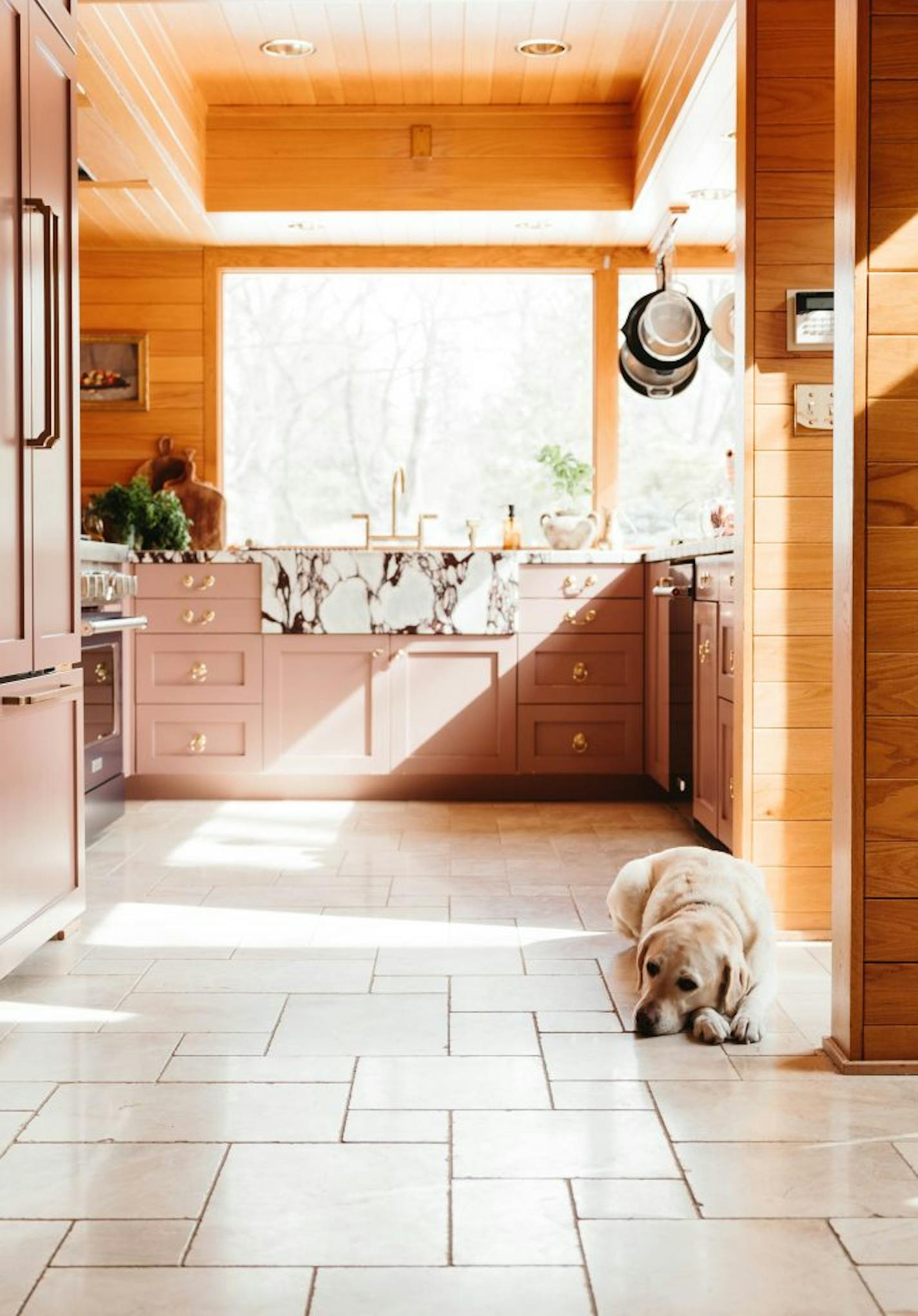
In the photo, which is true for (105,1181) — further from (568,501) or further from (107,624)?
(568,501)

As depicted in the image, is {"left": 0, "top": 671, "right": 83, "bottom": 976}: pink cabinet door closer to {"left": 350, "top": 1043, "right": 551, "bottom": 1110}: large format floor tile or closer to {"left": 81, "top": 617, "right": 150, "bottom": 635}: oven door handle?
{"left": 350, "top": 1043, "right": 551, "bottom": 1110}: large format floor tile

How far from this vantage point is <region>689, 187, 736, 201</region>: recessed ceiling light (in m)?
5.10

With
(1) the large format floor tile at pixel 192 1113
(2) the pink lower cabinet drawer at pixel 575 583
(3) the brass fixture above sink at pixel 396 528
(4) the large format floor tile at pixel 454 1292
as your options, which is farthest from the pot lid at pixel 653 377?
(4) the large format floor tile at pixel 454 1292

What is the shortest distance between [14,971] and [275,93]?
12.2 ft

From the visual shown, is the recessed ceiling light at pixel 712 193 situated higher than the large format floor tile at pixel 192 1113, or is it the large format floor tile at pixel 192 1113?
the recessed ceiling light at pixel 712 193

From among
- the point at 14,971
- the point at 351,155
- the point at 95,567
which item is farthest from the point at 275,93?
the point at 14,971

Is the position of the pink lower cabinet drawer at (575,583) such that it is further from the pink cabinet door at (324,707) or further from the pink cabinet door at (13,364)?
the pink cabinet door at (13,364)

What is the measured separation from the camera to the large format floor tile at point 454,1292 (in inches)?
57.0

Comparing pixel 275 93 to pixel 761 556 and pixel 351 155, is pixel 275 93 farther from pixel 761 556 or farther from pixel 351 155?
pixel 761 556

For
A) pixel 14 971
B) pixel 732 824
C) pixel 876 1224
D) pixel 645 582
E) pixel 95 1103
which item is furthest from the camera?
pixel 645 582

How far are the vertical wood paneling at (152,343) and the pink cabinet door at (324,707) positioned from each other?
1.26 m

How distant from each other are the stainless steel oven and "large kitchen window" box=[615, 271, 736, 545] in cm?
228

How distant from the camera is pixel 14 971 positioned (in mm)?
2855

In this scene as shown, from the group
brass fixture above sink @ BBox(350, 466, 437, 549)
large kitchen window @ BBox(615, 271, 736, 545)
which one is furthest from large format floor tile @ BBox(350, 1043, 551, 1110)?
large kitchen window @ BBox(615, 271, 736, 545)
